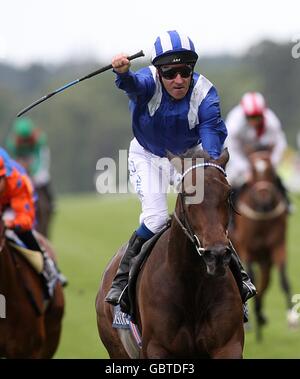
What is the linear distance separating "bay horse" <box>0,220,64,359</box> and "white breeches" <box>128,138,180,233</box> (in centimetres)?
142

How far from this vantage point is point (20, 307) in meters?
7.72

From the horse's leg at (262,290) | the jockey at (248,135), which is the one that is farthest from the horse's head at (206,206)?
the jockey at (248,135)

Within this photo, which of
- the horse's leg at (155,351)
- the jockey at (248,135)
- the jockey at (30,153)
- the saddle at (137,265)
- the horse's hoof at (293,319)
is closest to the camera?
the horse's leg at (155,351)

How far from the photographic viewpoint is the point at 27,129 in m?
15.2

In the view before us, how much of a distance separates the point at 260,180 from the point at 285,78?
4800cm

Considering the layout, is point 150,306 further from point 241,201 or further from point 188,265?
point 241,201

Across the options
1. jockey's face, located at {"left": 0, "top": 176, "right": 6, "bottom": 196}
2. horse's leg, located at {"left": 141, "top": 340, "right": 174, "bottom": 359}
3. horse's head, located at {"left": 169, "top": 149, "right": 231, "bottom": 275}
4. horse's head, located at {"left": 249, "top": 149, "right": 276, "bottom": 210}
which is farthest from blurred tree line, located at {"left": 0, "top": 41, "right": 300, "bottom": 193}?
horse's head, located at {"left": 169, "top": 149, "right": 231, "bottom": 275}

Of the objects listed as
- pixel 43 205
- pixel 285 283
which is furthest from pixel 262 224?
pixel 43 205

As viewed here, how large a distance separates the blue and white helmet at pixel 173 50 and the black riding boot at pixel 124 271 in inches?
45.8

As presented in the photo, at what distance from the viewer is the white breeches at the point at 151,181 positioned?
249 inches

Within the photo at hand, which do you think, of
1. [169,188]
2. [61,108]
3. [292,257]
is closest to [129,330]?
[169,188]

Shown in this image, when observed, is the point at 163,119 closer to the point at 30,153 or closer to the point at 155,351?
the point at 155,351

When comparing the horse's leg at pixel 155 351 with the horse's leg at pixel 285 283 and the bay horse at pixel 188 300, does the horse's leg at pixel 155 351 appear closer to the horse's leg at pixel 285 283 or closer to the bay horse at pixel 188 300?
the bay horse at pixel 188 300

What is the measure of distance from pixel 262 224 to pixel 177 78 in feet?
21.9
